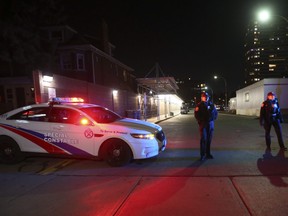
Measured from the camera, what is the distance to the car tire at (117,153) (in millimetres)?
6332

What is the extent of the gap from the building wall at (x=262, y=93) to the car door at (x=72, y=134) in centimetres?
2416

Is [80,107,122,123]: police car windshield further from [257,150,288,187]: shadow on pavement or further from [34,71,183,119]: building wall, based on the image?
[257,150,288,187]: shadow on pavement

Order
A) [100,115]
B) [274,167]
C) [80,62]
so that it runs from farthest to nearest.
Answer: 1. [80,62]
2. [100,115]
3. [274,167]

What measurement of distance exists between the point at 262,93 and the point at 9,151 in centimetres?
2593

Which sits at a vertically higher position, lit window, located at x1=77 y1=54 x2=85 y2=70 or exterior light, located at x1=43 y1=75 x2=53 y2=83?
lit window, located at x1=77 y1=54 x2=85 y2=70

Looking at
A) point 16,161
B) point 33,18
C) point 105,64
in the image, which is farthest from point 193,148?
point 105,64

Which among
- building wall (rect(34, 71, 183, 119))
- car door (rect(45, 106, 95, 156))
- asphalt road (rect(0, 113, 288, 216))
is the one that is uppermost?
building wall (rect(34, 71, 183, 119))

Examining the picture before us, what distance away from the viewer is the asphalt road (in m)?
3.87

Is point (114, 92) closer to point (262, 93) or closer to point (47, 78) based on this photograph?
point (47, 78)

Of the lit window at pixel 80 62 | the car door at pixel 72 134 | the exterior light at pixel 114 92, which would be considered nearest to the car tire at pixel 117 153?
the car door at pixel 72 134

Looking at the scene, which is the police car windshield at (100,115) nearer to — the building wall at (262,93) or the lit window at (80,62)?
the lit window at (80,62)

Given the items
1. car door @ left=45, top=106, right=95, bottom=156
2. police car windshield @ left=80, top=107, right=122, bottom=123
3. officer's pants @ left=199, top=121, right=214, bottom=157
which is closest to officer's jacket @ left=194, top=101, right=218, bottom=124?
officer's pants @ left=199, top=121, right=214, bottom=157

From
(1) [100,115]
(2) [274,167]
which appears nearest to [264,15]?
(2) [274,167]

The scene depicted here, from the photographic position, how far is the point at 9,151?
6809mm
